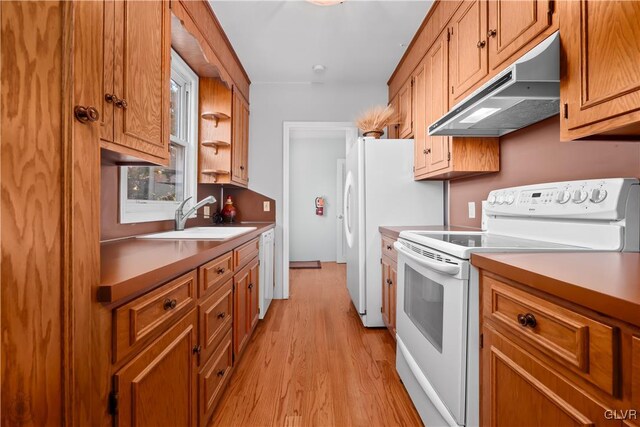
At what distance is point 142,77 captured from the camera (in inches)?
46.0

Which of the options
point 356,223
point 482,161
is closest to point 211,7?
point 356,223

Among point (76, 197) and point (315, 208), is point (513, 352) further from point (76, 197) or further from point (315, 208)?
point (315, 208)

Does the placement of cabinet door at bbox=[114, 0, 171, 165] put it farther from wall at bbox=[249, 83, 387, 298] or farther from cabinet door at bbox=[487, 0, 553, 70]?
wall at bbox=[249, 83, 387, 298]

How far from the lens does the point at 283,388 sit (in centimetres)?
173

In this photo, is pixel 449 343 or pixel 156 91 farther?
pixel 156 91

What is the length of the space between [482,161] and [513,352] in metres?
1.38

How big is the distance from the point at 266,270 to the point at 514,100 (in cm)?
231

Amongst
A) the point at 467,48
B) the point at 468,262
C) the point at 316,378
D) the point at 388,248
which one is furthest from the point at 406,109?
the point at 316,378

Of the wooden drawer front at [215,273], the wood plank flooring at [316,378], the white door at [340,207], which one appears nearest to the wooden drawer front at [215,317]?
the wooden drawer front at [215,273]

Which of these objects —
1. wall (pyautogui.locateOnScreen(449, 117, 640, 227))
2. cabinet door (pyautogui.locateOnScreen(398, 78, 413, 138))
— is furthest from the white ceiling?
wall (pyautogui.locateOnScreen(449, 117, 640, 227))

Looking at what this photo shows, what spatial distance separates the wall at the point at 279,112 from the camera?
339cm

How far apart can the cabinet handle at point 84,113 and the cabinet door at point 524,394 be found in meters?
1.23

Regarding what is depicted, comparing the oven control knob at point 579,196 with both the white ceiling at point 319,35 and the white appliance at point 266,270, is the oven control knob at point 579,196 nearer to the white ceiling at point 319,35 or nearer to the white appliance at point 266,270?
the white ceiling at point 319,35

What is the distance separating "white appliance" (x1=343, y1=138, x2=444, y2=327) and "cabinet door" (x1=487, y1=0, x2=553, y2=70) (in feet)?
3.74
